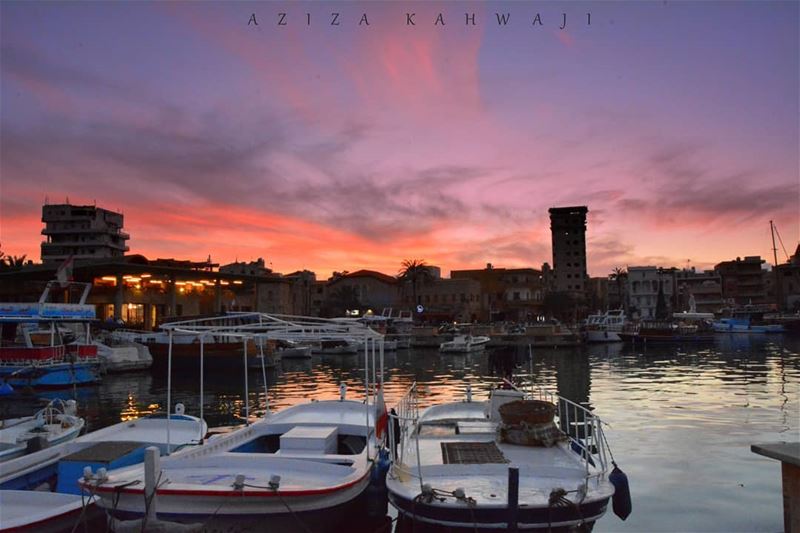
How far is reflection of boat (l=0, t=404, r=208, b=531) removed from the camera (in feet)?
29.7

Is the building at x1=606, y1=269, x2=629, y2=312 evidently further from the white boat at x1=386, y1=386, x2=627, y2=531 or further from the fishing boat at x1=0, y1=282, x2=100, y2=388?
the white boat at x1=386, y1=386, x2=627, y2=531

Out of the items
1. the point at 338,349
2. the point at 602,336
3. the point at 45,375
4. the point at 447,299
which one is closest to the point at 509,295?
the point at 447,299

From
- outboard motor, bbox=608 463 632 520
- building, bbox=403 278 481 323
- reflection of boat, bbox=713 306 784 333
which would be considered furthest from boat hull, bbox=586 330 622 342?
outboard motor, bbox=608 463 632 520

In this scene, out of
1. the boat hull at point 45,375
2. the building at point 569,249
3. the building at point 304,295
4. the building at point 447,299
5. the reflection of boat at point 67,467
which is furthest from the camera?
the building at point 569,249

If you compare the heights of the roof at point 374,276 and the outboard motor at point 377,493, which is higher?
the roof at point 374,276

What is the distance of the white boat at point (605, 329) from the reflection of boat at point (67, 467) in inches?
2776

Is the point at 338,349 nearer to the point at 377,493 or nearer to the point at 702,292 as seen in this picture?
the point at 377,493

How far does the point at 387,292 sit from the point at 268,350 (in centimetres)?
6425

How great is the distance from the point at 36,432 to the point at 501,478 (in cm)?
1231

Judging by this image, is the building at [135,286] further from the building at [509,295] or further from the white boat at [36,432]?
the building at [509,295]

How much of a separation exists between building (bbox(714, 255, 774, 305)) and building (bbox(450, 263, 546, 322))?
46161mm

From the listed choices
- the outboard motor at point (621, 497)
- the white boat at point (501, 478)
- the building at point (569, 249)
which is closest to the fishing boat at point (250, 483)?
the white boat at point (501, 478)

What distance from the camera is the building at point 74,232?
102 meters

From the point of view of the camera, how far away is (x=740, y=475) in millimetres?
15031
